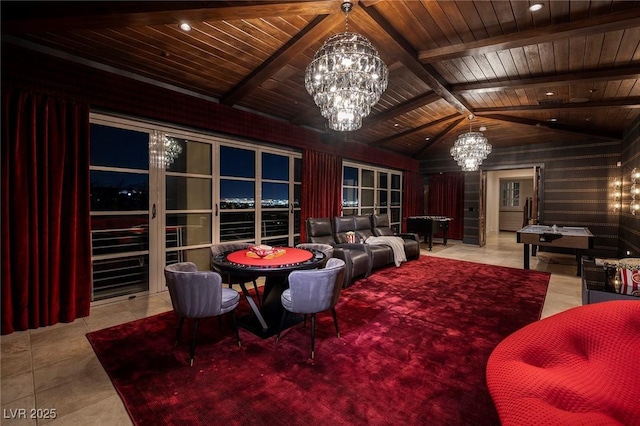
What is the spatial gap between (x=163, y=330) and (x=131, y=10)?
2.77 meters

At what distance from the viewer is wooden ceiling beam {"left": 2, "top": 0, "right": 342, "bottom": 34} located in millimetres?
2156

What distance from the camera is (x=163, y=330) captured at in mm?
2789

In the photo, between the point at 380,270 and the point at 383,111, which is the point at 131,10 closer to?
the point at 383,111

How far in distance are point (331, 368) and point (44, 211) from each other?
124 inches

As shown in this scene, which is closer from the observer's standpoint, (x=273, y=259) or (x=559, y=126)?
(x=273, y=259)

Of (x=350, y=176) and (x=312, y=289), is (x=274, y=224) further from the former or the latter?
(x=312, y=289)

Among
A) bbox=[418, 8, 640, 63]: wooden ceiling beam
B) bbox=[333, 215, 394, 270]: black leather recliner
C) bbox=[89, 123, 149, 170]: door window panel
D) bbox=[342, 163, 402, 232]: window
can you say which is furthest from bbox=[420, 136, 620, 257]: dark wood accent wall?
bbox=[89, 123, 149, 170]: door window panel

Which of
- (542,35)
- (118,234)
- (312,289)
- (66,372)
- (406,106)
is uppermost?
(406,106)

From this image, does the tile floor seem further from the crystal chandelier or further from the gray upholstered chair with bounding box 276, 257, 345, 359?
the crystal chandelier

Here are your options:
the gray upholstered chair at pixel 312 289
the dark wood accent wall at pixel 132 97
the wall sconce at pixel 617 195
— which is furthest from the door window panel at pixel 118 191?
the wall sconce at pixel 617 195

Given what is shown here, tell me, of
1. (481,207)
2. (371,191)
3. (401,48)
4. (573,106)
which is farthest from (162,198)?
(481,207)

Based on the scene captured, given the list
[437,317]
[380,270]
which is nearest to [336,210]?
[380,270]

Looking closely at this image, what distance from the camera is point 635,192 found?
487 centimetres

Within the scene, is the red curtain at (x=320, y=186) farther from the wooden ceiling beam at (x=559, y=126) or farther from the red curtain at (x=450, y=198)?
the red curtain at (x=450, y=198)
